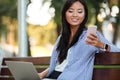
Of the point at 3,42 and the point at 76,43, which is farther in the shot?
the point at 3,42

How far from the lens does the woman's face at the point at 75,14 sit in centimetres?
413

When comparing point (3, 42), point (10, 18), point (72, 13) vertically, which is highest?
point (72, 13)

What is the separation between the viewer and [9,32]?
16.8m

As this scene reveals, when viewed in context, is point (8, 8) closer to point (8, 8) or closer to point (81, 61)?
point (8, 8)

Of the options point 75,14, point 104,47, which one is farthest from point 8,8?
point 104,47

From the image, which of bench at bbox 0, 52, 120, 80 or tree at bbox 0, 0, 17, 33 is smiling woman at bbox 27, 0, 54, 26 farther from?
tree at bbox 0, 0, 17, 33

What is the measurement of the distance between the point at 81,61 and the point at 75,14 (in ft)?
1.50

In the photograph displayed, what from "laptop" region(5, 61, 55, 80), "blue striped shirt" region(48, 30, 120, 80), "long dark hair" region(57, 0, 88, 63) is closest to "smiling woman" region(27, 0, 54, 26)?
"long dark hair" region(57, 0, 88, 63)

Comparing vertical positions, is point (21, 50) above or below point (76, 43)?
below

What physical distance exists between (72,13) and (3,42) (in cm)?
1442

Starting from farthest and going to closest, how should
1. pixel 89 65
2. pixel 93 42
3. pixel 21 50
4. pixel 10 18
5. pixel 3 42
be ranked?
pixel 3 42, pixel 10 18, pixel 21 50, pixel 89 65, pixel 93 42

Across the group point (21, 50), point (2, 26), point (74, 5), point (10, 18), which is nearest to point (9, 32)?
point (2, 26)

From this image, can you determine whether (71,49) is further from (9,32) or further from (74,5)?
(9,32)

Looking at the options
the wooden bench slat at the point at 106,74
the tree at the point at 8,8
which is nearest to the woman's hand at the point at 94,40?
the wooden bench slat at the point at 106,74
